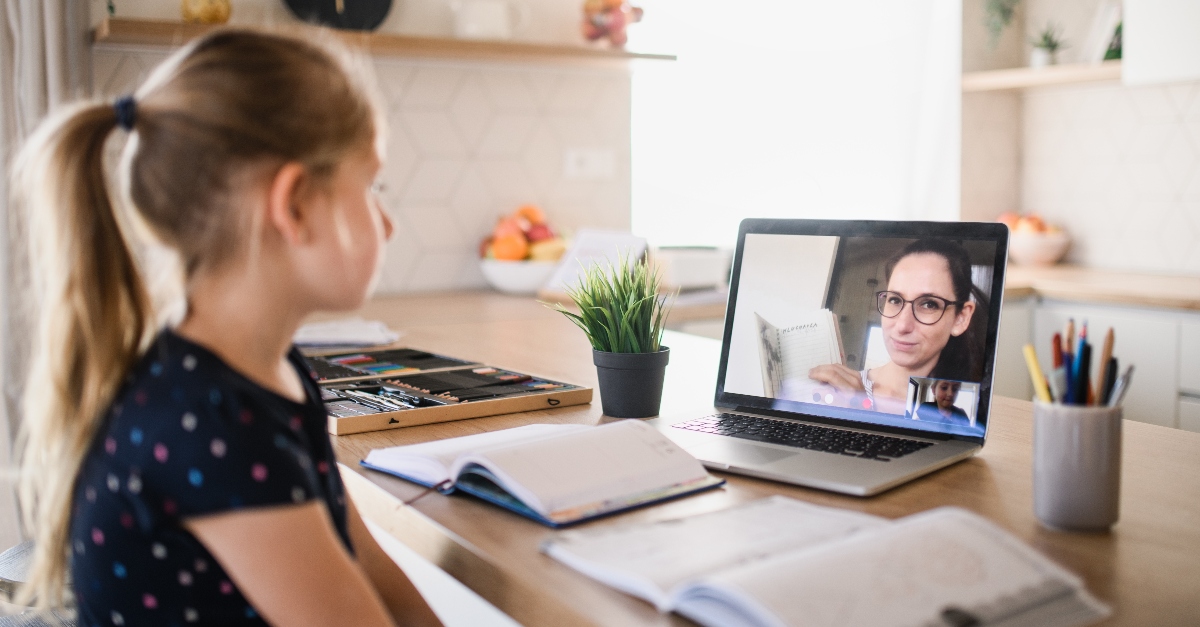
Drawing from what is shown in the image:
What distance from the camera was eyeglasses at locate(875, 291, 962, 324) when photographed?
1.15m

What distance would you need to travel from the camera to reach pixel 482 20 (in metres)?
2.83

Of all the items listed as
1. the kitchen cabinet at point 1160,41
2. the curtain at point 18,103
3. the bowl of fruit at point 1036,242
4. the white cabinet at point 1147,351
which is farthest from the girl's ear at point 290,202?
the bowl of fruit at point 1036,242

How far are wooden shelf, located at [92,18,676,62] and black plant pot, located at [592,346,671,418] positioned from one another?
1341 millimetres

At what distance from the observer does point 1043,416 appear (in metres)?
0.86

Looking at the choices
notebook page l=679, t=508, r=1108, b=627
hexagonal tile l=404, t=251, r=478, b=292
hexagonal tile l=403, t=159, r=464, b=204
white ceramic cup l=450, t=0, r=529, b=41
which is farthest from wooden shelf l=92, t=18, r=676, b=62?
notebook page l=679, t=508, r=1108, b=627

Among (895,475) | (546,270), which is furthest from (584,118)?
(895,475)

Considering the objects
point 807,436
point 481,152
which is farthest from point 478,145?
point 807,436

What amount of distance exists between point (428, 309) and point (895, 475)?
1.77 metres

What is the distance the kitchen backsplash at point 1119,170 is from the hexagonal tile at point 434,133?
7.14 feet

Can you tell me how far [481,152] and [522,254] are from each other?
0.38 meters

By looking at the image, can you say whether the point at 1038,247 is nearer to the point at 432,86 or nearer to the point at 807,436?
the point at 432,86

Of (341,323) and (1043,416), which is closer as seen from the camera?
(1043,416)

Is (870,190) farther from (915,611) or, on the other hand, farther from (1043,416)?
(915,611)

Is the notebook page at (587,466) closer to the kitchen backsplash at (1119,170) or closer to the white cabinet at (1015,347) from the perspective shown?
the white cabinet at (1015,347)
